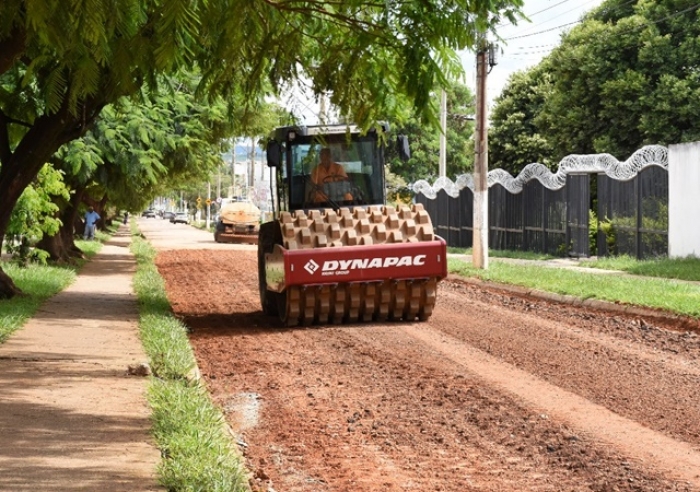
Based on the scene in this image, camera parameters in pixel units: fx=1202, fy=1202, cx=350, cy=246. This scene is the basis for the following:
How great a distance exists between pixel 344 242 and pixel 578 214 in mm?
18105

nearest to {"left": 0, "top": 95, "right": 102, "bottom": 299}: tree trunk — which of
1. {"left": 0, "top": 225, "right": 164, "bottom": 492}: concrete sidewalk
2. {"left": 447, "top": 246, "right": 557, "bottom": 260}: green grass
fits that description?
{"left": 0, "top": 225, "right": 164, "bottom": 492}: concrete sidewalk

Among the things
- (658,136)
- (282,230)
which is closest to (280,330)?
(282,230)

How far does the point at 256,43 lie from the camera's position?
8695mm

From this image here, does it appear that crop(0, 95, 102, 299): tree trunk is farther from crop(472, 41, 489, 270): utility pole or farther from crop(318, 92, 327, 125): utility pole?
crop(472, 41, 489, 270): utility pole

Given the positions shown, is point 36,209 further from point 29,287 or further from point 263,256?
point 263,256

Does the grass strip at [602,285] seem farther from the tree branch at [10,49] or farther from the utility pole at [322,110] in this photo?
the tree branch at [10,49]

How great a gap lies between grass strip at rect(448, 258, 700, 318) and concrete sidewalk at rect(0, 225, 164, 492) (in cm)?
778

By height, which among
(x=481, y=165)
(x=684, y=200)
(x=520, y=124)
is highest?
(x=520, y=124)

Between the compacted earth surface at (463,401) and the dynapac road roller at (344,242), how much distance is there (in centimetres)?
38

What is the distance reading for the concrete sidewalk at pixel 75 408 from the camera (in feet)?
22.9

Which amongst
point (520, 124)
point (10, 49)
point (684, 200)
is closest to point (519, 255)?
point (684, 200)

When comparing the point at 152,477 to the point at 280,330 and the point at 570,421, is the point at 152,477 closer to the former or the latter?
the point at 570,421

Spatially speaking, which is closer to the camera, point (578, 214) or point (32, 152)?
point (32, 152)

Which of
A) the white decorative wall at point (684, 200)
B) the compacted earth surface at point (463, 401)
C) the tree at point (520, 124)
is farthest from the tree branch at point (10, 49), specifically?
the tree at point (520, 124)
